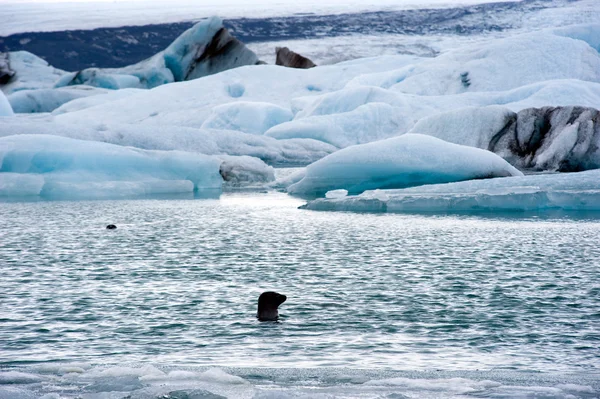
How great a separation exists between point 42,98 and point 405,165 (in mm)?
18640

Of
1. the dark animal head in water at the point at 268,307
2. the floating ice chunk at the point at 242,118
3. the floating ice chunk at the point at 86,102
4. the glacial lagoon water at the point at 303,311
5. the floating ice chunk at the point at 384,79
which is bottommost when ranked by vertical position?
the glacial lagoon water at the point at 303,311

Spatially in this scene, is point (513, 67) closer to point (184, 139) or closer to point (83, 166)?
point (184, 139)

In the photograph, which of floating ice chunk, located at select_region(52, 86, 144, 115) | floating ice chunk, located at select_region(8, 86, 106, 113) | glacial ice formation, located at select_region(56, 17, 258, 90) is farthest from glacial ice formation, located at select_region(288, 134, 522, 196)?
glacial ice formation, located at select_region(56, 17, 258, 90)

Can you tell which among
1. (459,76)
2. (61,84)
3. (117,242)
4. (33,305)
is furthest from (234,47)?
(33,305)

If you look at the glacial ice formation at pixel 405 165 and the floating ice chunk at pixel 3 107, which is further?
the floating ice chunk at pixel 3 107

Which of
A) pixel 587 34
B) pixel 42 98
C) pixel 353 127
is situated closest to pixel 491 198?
pixel 353 127

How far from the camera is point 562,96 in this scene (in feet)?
59.9

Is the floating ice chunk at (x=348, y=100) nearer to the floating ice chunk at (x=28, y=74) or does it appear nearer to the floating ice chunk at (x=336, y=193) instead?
the floating ice chunk at (x=336, y=193)

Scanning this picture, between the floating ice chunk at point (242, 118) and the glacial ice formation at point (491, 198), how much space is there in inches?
393

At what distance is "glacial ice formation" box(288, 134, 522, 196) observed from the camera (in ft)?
38.9

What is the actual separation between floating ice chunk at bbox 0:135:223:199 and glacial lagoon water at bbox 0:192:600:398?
11.9 ft

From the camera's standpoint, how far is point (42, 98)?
27266 mm

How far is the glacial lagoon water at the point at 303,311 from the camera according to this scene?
3.45 m

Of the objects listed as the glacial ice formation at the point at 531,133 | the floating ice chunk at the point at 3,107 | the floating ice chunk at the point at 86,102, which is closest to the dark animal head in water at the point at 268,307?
the glacial ice formation at the point at 531,133
